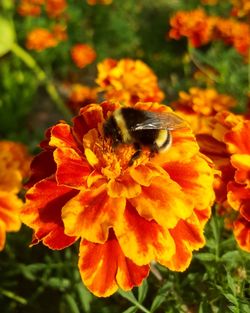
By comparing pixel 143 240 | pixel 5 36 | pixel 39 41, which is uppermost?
pixel 143 240

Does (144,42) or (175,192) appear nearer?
(175,192)

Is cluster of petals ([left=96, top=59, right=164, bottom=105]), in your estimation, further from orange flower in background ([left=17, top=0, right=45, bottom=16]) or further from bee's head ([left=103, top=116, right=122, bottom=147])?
orange flower in background ([left=17, top=0, right=45, bottom=16])

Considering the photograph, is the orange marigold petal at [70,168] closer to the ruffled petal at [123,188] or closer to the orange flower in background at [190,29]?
the ruffled petal at [123,188]

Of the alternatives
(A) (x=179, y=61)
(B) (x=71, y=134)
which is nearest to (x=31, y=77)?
(A) (x=179, y=61)

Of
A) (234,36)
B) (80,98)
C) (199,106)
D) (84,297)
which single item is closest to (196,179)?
(84,297)

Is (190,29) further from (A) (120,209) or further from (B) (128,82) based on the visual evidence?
(A) (120,209)

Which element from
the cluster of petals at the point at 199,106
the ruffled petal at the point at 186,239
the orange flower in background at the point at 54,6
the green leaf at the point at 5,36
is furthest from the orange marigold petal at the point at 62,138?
the orange flower in background at the point at 54,6

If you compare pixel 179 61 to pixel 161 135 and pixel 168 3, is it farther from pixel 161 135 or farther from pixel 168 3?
pixel 161 135
